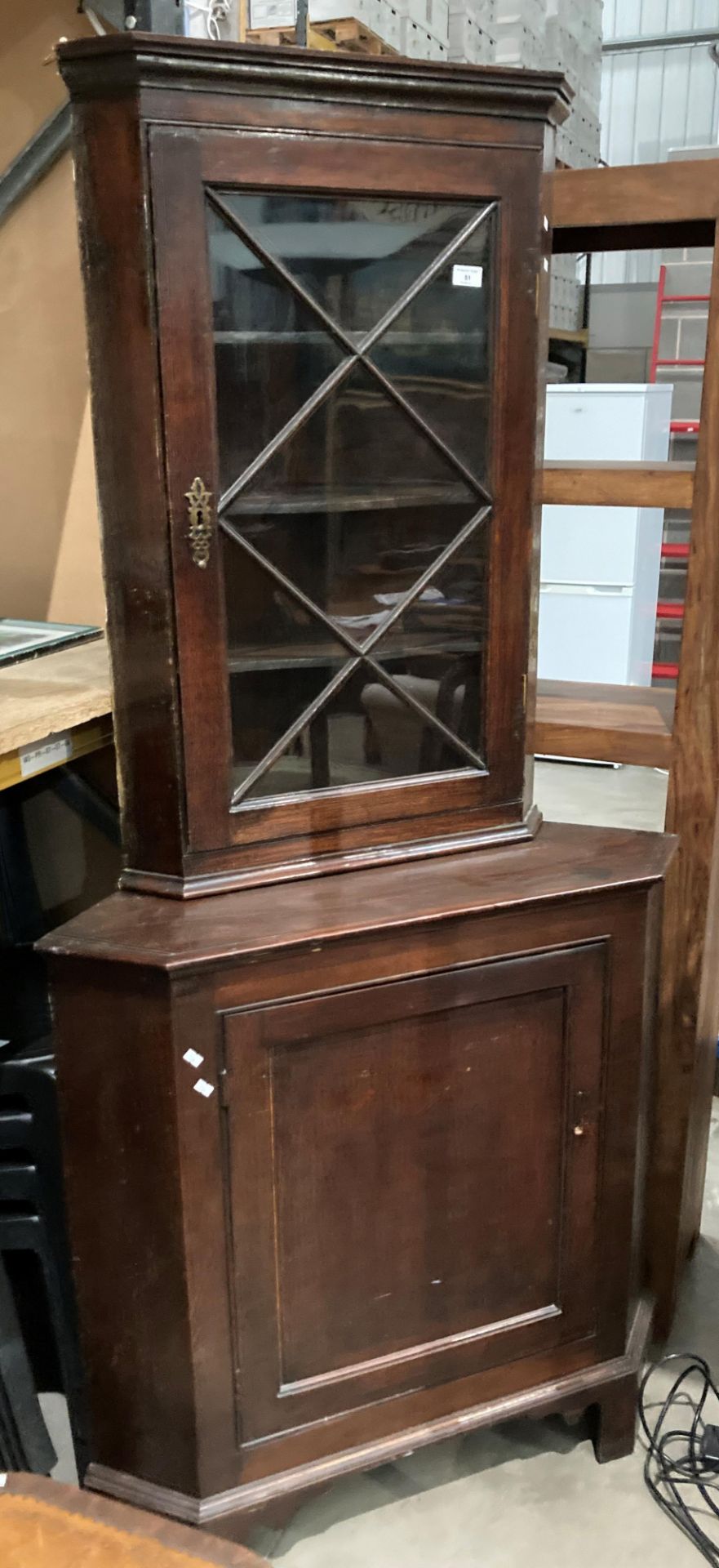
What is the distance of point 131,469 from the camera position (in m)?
1.15

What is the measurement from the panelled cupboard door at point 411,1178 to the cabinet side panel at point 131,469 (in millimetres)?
265

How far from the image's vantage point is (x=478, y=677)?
1.35 metres

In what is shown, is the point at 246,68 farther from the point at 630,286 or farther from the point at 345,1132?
the point at 630,286

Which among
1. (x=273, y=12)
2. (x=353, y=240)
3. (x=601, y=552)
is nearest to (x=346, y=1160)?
(x=353, y=240)

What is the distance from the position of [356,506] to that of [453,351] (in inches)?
7.5

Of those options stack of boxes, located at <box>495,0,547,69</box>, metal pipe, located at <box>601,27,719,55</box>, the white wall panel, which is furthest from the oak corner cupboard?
metal pipe, located at <box>601,27,719,55</box>

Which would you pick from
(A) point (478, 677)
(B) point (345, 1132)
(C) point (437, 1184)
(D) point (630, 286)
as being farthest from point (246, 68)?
(D) point (630, 286)

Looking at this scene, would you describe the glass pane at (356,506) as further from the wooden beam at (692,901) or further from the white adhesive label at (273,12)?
the white adhesive label at (273,12)

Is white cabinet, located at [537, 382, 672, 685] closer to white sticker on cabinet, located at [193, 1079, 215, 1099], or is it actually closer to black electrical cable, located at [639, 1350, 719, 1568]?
black electrical cable, located at [639, 1350, 719, 1568]

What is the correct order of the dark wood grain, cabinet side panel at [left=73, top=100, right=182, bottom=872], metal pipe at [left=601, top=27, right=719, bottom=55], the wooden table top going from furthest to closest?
1. metal pipe at [left=601, top=27, right=719, bottom=55]
2. the wooden table top
3. the dark wood grain
4. cabinet side panel at [left=73, top=100, right=182, bottom=872]

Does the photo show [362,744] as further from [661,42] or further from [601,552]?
[661,42]

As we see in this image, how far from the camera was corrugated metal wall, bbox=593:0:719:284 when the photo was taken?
17.7 feet

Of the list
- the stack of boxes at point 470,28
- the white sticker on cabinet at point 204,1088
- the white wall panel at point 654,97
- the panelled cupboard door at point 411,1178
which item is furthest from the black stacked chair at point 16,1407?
the white wall panel at point 654,97

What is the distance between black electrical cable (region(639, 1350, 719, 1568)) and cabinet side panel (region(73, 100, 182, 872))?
3.33ft
